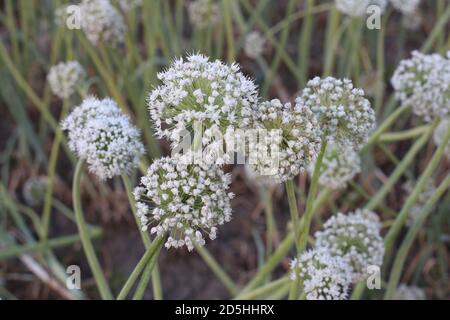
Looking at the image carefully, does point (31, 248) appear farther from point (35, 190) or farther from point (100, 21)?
point (100, 21)

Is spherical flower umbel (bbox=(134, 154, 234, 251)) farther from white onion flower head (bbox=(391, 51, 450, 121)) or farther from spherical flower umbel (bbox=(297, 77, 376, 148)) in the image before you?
white onion flower head (bbox=(391, 51, 450, 121))

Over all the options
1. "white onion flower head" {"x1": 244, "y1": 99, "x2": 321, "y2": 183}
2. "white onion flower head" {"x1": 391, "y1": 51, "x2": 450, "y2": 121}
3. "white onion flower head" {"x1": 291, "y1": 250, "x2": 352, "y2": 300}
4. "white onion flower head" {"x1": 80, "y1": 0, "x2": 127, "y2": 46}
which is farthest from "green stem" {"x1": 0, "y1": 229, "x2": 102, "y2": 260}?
"white onion flower head" {"x1": 391, "y1": 51, "x2": 450, "y2": 121}

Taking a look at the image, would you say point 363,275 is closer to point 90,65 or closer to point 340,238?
point 340,238

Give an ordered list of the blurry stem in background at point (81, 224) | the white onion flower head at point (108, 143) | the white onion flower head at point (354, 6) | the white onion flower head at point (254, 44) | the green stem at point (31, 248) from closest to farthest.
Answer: the white onion flower head at point (108, 143)
the blurry stem in background at point (81, 224)
the green stem at point (31, 248)
the white onion flower head at point (354, 6)
the white onion flower head at point (254, 44)

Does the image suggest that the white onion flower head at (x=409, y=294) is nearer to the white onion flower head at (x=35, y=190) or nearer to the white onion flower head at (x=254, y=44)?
the white onion flower head at (x=254, y=44)

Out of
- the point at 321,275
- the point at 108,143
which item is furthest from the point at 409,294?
the point at 108,143

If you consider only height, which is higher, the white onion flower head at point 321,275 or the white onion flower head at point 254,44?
the white onion flower head at point 254,44

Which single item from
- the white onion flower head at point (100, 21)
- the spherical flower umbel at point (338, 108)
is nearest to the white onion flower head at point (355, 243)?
the spherical flower umbel at point (338, 108)

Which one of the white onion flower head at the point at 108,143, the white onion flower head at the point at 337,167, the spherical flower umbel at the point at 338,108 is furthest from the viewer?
the white onion flower head at the point at 337,167

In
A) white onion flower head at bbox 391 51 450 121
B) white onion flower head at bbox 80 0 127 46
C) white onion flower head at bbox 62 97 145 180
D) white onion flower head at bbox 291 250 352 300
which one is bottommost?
white onion flower head at bbox 291 250 352 300
